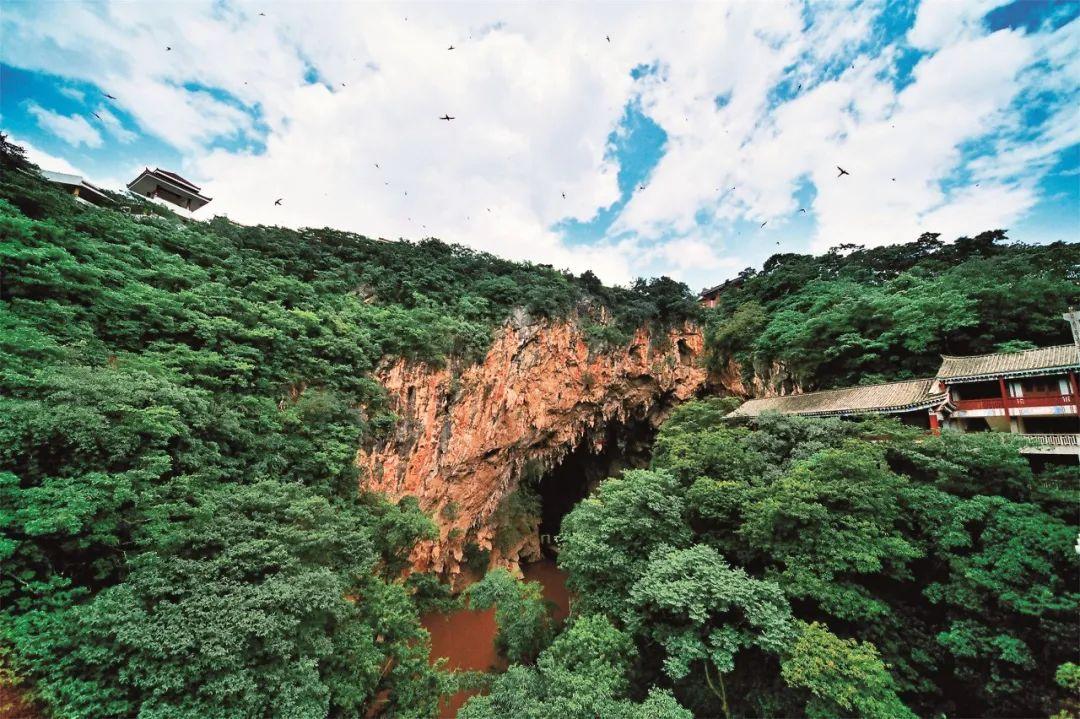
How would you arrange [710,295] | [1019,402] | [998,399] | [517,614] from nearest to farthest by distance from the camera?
[1019,402], [998,399], [517,614], [710,295]

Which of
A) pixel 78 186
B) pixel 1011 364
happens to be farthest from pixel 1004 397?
pixel 78 186

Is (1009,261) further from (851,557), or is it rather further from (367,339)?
(367,339)

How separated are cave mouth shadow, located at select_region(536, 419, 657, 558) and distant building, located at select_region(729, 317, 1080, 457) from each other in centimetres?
1428

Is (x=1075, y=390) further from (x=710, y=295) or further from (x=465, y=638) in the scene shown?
(x=710, y=295)

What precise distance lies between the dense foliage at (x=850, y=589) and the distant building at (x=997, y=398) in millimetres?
2014

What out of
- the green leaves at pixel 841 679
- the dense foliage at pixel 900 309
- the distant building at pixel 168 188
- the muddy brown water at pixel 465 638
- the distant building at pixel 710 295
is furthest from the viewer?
the distant building at pixel 710 295

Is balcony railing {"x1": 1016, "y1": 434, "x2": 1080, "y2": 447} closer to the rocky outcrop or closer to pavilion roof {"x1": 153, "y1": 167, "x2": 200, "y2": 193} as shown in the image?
the rocky outcrop

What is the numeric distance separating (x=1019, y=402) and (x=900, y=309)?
4.20 m

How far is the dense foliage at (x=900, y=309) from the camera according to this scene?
11484mm

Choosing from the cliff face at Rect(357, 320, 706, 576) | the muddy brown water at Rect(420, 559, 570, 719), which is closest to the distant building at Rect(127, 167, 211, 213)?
the cliff face at Rect(357, 320, 706, 576)

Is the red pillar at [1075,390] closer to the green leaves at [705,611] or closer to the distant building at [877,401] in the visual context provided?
the distant building at [877,401]

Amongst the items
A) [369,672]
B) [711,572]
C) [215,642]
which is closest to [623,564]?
[711,572]

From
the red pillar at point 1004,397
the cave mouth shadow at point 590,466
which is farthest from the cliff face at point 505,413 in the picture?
the red pillar at point 1004,397

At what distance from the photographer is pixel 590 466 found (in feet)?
86.7
